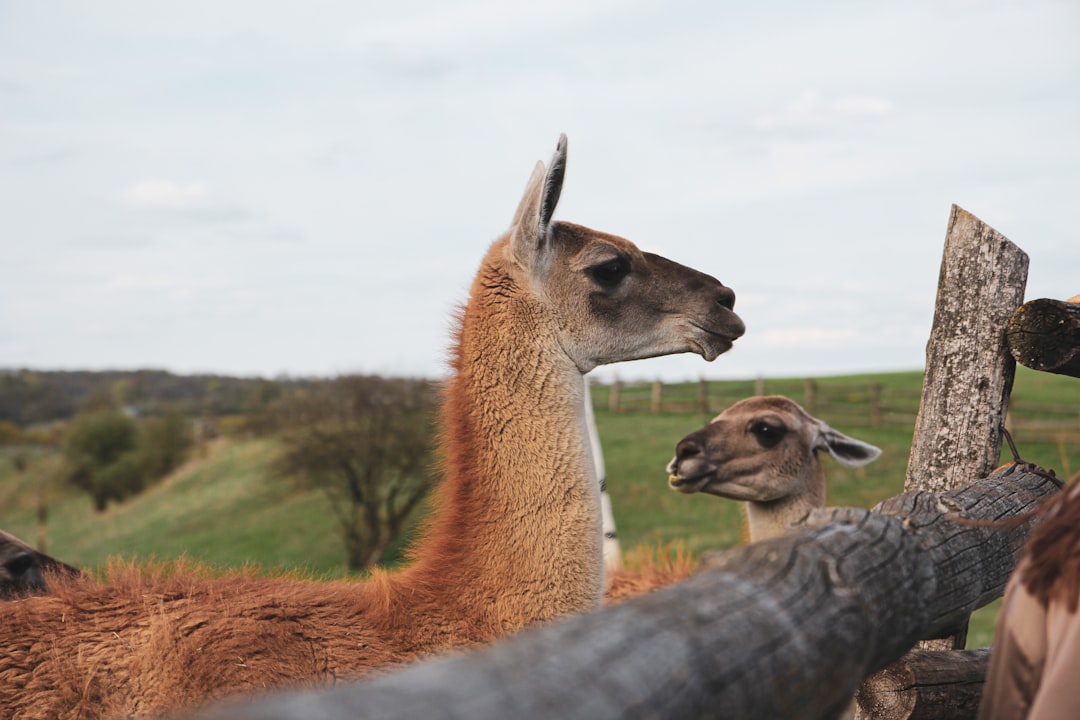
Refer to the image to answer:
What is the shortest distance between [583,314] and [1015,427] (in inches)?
1120

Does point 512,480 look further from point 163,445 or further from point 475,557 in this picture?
point 163,445

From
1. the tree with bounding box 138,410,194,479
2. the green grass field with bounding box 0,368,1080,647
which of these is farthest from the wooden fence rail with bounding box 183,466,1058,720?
the tree with bounding box 138,410,194,479

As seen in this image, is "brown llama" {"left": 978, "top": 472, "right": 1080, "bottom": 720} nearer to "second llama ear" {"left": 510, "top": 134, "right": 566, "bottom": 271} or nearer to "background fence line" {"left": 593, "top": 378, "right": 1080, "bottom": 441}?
"second llama ear" {"left": 510, "top": 134, "right": 566, "bottom": 271}

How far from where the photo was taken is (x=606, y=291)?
446 cm

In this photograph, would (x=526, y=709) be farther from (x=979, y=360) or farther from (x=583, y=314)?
(x=979, y=360)

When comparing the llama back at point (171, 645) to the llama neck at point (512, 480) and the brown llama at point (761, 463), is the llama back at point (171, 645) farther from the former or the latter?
the brown llama at point (761, 463)

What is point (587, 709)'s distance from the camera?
1.50m

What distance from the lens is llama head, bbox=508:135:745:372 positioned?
14.4ft

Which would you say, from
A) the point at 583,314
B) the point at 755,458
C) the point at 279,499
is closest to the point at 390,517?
the point at 279,499

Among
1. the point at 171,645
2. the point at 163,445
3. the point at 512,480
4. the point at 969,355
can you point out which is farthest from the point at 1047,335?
the point at 163,445

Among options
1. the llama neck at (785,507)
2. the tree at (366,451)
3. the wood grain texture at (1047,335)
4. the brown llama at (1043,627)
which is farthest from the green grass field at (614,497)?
the brown llama at (1043,627)

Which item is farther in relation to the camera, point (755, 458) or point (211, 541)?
point (211, 541)

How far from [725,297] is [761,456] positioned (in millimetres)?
1775

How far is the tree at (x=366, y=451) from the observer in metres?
22.5
